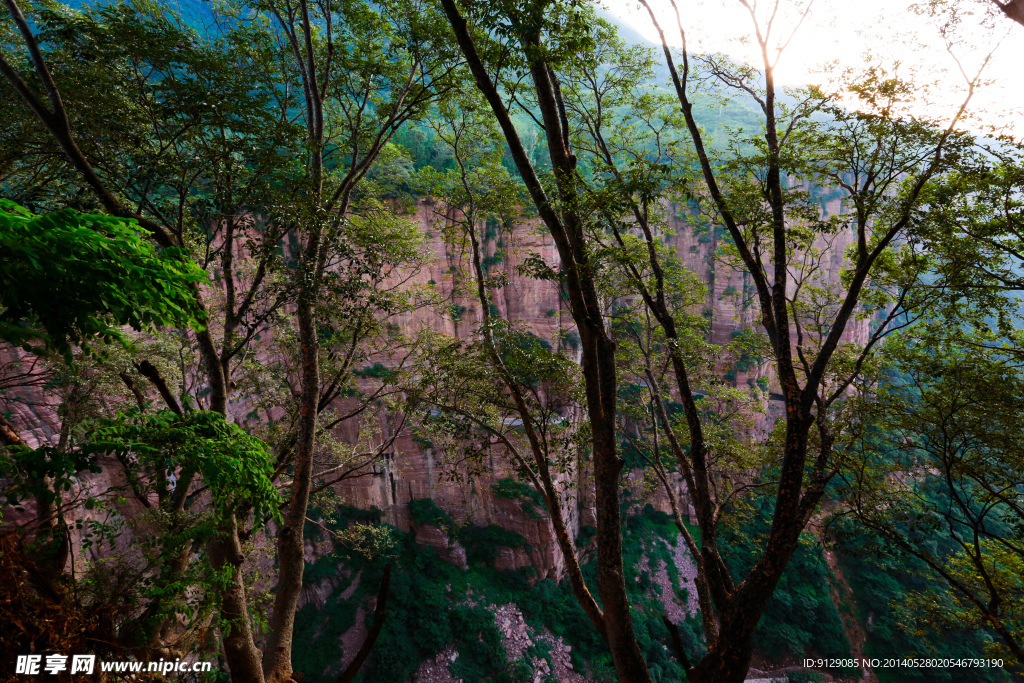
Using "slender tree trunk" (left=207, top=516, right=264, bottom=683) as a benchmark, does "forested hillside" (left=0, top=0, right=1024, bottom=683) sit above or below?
above

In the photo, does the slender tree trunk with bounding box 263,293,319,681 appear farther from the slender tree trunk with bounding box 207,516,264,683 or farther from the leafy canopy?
the leafy canopy

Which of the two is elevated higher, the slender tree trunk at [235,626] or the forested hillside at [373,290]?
the forested hillside at [373,290]

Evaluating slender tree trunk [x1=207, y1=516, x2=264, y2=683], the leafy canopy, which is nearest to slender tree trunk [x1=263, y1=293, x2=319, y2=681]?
slender tree trunk [x1=207, y1=516, x2=264, y2=683]

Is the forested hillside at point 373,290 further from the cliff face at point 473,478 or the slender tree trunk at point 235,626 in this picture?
the cliff face at point 473,478

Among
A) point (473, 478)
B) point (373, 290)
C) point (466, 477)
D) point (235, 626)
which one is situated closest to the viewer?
point (235, 626)

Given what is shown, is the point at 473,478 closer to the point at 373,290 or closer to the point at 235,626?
the point at 373,290

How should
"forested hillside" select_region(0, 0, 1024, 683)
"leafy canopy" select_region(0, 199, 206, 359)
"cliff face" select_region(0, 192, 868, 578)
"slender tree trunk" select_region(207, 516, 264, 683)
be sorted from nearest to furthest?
1. "leafy canopy" select_region(0, 199, 206, 359)
2. "forested hillside" select_region(0, 0, 1024, 683)
3. "slender tree trunk" select_region(207, 516, 264, 683)
4. "cliff face" select_region(0, 192, 868, 578)

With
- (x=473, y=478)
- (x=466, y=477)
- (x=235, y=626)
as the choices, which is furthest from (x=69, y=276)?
(x=466, y=477)

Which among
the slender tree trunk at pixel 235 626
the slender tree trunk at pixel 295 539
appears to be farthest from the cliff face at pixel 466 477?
the slender tree trunk at pixel 235 626

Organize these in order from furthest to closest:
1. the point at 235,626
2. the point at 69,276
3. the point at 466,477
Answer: the point at 466,477 < the point at 235,626 < the point at 69,276

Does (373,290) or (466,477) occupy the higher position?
(373,290)

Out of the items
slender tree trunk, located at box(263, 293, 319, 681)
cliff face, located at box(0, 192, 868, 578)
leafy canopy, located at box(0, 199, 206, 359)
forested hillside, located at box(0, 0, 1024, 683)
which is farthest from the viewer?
cliff face, located at box(0, 192, 868, 578)

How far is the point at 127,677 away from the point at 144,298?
7.80ft

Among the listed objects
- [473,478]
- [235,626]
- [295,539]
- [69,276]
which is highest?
[69,276]
